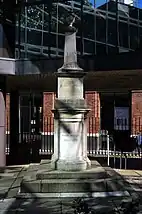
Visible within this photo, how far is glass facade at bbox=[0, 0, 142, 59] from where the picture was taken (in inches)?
661

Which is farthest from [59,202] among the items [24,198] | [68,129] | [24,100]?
[24,100]

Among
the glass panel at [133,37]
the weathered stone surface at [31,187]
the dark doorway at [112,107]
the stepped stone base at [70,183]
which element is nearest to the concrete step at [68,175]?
the stepped stone base at [70,183]

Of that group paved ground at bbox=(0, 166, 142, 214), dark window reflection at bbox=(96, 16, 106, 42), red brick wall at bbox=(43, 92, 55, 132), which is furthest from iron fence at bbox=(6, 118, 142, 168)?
paved ground at bbox=(0, 166, 142, 214)

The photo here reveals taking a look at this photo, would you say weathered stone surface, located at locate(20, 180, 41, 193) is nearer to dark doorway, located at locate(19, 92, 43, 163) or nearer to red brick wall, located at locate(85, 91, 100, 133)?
dark doorway, located at locate(19, 92, 43, 163)

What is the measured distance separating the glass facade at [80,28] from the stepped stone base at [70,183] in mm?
7247

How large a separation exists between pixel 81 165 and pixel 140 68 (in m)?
5.59

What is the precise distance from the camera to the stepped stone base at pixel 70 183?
9836 millimetres

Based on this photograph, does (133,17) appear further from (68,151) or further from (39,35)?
(68,151)

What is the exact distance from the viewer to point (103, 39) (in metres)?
16.9

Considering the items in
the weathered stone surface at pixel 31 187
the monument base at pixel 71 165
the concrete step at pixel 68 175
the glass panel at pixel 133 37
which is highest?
the glass panel at pixel 133 37

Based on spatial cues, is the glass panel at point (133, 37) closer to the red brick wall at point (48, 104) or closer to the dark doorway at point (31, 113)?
the dark doorway at point (31, 113)

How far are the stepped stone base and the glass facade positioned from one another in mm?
7247

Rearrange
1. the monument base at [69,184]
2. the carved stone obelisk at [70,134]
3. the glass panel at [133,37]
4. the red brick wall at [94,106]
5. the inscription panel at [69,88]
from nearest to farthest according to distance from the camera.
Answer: the monument base at [69,184], the carved stone obelisk at [70,134], the inscription panel at [69,88], the glass panel at [133,37], the red brick wall at [94,106]

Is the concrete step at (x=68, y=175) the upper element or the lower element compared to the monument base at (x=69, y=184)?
upper
